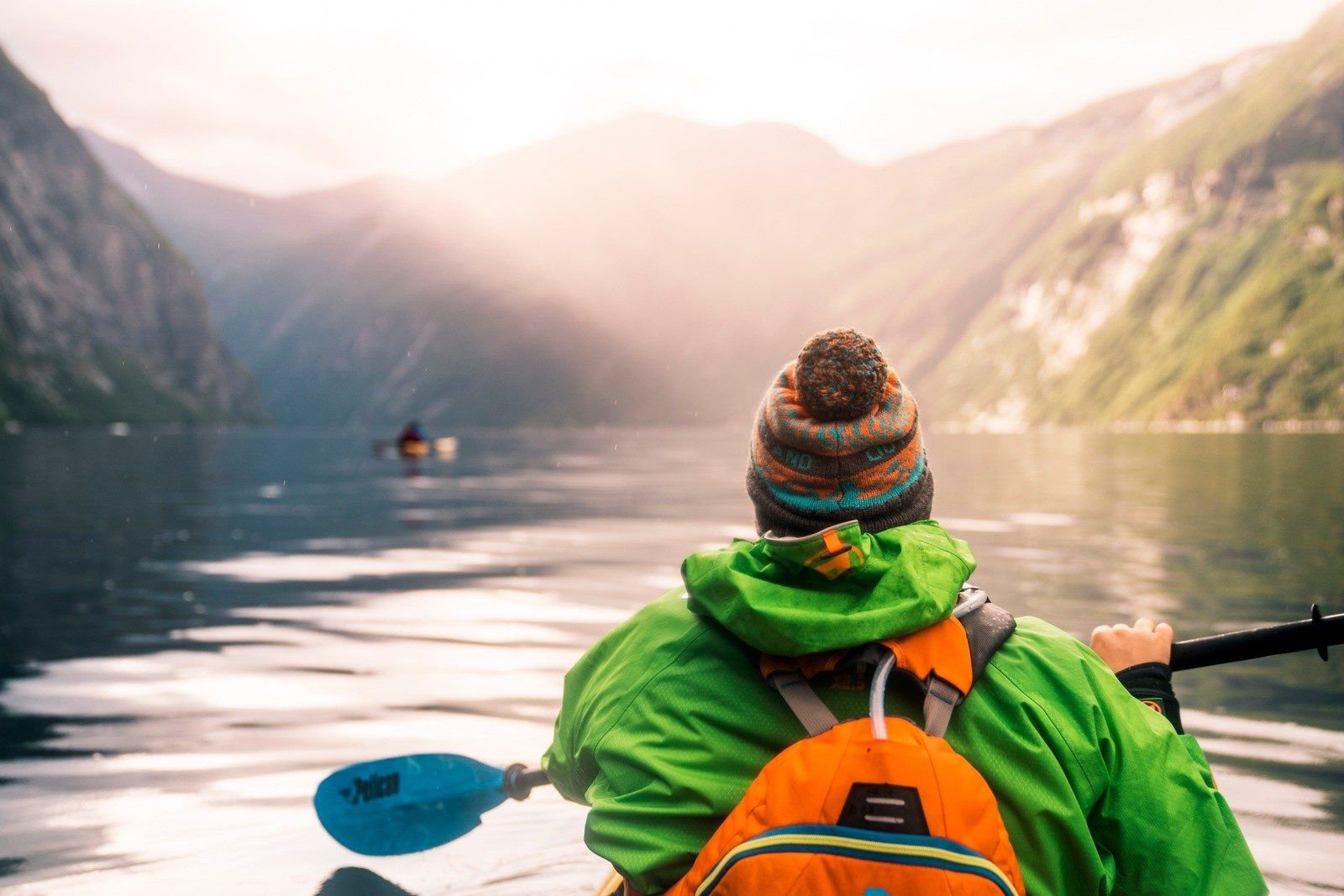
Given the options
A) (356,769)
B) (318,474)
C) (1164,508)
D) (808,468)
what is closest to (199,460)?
(318,474)

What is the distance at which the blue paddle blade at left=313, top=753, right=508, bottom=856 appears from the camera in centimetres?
611

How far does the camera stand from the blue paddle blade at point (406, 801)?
241 inches

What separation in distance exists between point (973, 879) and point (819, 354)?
1160mm

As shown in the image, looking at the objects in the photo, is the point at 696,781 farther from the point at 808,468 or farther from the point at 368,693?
the point at 368,693

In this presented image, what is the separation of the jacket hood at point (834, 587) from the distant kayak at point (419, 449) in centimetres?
7021

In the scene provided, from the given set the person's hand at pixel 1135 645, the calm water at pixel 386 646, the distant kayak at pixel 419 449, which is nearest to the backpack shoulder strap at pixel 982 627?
the person's hand at pixel 1135 645

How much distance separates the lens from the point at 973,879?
2432 millimetres

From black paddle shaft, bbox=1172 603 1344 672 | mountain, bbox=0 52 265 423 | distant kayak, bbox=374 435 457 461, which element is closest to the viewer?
black paddle shaft, bbox=1172 603 1344 672

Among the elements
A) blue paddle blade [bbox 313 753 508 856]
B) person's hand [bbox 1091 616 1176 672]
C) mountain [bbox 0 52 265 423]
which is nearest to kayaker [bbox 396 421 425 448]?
blue paddle blade [bbox 313 753 508 856]

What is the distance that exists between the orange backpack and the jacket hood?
0.29 feet

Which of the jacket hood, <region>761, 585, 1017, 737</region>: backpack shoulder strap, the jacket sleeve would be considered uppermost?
the jacket hood

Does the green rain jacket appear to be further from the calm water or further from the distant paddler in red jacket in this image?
the distant paddler in red jacket

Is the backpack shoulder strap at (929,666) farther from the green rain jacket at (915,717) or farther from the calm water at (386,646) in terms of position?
the calm water at (386,646)

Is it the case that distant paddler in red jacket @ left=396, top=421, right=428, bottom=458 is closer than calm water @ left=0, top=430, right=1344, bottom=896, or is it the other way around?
calm water @ left=0, top=430, right=1344, bottom=896
